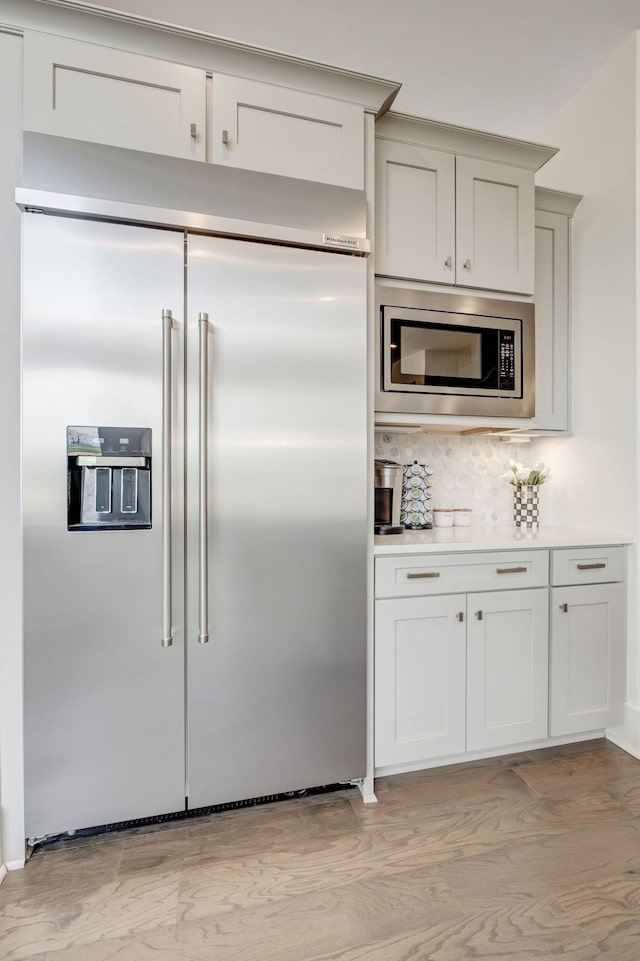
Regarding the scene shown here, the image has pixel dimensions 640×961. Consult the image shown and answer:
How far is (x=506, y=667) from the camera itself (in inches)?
81.0

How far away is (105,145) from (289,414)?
1022mm

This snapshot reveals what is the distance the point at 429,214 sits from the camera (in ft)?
6.88

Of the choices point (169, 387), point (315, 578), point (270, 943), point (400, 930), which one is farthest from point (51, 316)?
point (400, 930)

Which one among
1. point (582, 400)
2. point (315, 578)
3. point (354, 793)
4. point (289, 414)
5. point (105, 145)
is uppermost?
point (105, 145)

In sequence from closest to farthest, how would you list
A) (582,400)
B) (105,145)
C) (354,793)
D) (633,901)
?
(633,901), (105,145), (354,793), (582,400)

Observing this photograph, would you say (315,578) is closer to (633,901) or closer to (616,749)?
(633,901)

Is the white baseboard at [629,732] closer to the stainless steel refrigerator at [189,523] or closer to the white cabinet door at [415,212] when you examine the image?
the stainless steel refrigerator at [189,523]

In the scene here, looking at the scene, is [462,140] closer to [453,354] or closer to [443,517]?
[453,354]

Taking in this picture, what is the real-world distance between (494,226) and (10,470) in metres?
2.20

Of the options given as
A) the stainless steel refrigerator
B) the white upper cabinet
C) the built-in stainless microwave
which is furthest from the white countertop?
the white upper cabinet

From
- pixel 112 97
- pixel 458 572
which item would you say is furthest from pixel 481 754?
pixel 112 97

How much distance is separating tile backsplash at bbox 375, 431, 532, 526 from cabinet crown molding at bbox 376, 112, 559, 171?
4.29 ft

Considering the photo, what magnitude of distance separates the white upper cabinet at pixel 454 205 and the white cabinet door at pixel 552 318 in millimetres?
261

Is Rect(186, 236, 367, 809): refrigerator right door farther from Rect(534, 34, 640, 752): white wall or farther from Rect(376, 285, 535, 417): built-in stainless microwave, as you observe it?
Rect(534, 34, 640, 752): white wall
